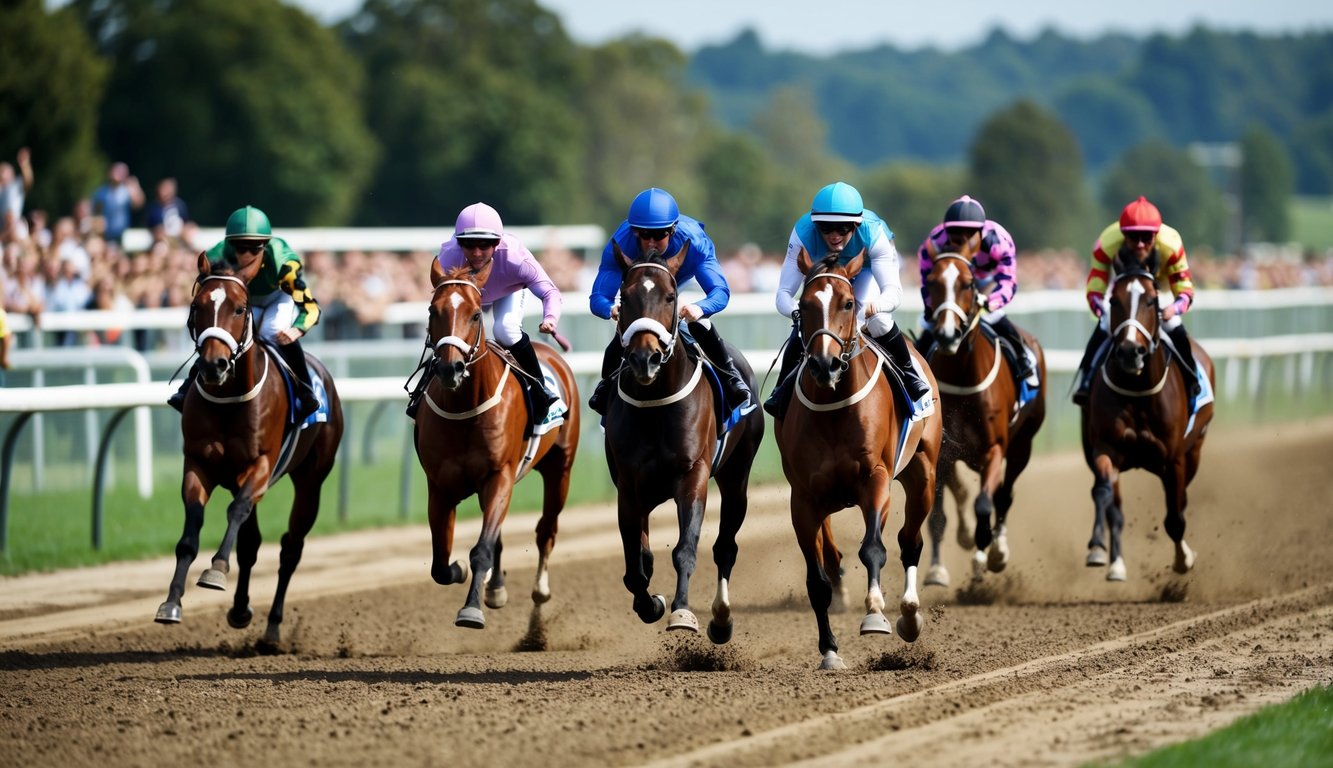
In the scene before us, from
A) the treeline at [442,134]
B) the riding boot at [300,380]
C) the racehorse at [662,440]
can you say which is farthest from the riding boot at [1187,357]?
the treeline at [442,134]

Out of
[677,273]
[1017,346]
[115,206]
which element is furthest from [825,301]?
[115,206]

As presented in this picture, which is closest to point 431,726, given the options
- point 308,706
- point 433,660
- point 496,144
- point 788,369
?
point 308,706

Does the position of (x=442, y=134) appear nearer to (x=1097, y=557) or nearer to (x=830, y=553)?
(x=1097, y=557)

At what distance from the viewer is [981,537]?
36.1 ft

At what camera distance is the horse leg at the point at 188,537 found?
8562mm

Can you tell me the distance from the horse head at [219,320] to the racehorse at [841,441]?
257 cm

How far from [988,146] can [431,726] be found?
305ft

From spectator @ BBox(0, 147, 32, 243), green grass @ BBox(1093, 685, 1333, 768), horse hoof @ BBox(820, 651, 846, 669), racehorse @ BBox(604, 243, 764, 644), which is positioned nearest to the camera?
green grass @ BBox(1093, 685, 1333, 768)

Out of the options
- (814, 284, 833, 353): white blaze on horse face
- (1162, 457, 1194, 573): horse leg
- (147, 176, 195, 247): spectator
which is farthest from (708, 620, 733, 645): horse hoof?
(147, 176, 195, 247): spectator

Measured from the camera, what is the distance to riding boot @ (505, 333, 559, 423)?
9.57m

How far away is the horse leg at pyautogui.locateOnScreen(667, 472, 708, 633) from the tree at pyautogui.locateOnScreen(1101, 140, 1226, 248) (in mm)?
108823

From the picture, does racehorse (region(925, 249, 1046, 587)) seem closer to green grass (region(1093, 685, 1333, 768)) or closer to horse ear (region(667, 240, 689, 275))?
horse ear (region(667, 240, 689, 275))

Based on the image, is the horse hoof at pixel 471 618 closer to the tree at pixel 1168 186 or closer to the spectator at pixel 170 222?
the spectator at pixel 170 222

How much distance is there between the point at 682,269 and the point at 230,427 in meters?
2.29
